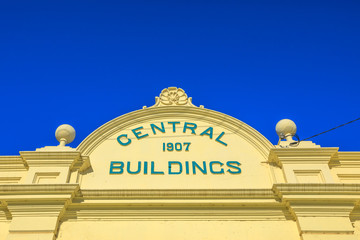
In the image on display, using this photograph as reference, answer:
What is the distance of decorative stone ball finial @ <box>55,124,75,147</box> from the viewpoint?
32.1 ft

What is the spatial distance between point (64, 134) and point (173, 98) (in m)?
3.42

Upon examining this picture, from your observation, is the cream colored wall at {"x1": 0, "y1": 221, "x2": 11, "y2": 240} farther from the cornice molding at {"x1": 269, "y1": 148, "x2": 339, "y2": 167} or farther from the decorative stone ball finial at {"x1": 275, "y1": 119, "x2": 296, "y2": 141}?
the decorative stone ball finial at {"x1": 275, "y1": 119, "x2": 296, "y2": 141}

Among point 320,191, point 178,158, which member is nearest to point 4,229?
point 178,158

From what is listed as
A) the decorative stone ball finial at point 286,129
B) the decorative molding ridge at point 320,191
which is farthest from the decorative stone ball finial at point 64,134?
the decorative stone ball finial at point 286,129

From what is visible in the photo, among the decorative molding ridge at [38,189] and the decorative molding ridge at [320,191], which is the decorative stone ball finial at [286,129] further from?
the decorative molding ridge at [38,189]

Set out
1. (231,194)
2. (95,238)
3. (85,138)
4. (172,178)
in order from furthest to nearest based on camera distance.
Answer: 1. (85,138)
2. (172,178)
3. (231,194)
4. (95,238)

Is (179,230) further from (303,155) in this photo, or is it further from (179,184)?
(303,155)

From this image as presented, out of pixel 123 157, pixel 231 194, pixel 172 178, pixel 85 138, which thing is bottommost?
pixel 231 194

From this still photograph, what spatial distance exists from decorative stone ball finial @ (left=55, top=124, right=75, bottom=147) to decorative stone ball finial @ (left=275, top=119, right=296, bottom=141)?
5845mm

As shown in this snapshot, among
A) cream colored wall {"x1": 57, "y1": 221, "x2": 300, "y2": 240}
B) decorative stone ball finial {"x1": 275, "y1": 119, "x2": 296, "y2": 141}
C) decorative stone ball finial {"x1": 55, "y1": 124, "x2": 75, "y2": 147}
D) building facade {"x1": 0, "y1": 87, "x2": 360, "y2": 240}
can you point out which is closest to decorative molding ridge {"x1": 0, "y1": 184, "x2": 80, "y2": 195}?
building facade {"x1": 0, "y1": 87, "x2": 360, "y2": 240}

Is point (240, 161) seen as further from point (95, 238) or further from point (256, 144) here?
point (95, 238)

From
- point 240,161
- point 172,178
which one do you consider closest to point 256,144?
point 240,161

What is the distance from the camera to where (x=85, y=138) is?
9.74 metres

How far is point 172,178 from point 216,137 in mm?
1897
